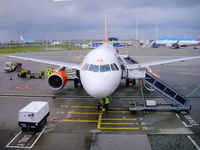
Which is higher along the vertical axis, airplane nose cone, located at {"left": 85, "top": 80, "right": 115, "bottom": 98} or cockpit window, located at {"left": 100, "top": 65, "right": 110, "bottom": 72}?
cockpit window, located at {"left": 100, "top": 65, "right": 110, "bottom": 72}

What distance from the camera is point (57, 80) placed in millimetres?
18188

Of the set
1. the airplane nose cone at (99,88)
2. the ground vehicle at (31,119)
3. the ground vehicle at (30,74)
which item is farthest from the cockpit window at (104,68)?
the ground vehicle at (30,74)

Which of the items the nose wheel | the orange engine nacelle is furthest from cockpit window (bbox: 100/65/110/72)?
the orange engine nacelle

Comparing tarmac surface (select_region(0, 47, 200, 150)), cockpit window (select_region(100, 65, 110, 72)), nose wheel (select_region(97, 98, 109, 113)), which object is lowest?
tarmac surface (select_region(0, 47, 200, 150))

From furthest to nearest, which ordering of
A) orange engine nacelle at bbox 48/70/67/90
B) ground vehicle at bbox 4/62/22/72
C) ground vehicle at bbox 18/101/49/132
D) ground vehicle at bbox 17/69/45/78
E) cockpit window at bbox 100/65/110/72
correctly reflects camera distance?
ground vehicle at bbox 4/62/22/72
ground vehicle at bbox 17/69/45/78
orange engine nacelle at bbox 48/70/67/90
cockpit window at bbox 100/65/110/72
ground vehicle at bbox 18/101/49/132

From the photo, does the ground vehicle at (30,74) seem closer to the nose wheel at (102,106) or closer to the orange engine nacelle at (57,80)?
the orange engine nacelle at (57,80)

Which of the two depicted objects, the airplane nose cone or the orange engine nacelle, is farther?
the orange engine nacelle

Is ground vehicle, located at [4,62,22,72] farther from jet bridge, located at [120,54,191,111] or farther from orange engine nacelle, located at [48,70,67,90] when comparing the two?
jet bridge, located at [120,54,191,111]

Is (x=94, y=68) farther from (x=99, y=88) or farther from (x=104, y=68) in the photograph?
(x=99, y=88)

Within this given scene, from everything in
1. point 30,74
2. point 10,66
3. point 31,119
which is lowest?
point 31,119

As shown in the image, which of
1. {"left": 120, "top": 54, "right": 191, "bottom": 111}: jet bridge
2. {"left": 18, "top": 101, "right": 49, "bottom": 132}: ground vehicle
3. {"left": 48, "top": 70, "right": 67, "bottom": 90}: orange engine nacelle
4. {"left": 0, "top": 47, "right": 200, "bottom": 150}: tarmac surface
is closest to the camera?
{"left": 0, "top": 47, "right": 200, "bottom": 150}: tarmac surface

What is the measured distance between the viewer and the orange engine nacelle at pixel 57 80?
17.3 meters

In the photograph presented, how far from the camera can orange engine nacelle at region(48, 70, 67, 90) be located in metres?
17.3

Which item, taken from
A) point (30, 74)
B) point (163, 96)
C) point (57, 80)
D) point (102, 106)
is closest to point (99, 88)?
point (102, 106)
